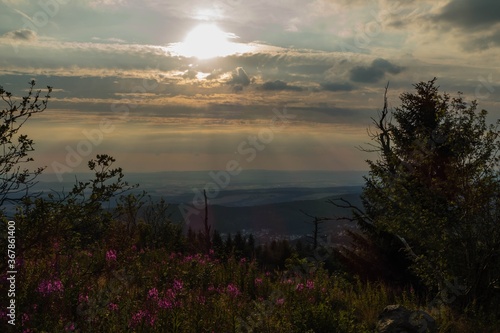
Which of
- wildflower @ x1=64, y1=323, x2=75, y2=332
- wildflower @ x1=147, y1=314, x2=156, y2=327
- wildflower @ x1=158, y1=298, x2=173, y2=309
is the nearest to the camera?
wildflower @ x1=64, y1=323, x2=75, y2=332

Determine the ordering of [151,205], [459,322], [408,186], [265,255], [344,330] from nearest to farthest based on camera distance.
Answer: [344,330], [459,322], [408,186], [151,205], [265,255]

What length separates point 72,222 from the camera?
7.12 meters

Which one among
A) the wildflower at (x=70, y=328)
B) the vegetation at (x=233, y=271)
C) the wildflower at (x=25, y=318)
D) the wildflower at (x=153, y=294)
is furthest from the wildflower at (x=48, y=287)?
the wildflower at (x=153, y=294)

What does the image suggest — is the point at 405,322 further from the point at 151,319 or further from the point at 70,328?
the point at 70,328

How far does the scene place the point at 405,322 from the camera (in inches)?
308

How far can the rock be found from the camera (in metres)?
7.79

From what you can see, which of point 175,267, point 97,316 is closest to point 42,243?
point 97,316

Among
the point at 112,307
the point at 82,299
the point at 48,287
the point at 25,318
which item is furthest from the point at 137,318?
the point at 48,287

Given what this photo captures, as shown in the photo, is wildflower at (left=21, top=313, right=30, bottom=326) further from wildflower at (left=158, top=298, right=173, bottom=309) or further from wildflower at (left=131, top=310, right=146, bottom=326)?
wildflower at (left=158, top=298, right=173, bottom=309)

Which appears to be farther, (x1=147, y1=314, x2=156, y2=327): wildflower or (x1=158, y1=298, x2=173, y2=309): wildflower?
(x1=158, y1=298, x2=173, y2=309): wildflower

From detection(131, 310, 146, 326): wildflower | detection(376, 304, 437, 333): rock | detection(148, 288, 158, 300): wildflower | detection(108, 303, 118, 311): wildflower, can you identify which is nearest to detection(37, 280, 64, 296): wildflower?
detection(108, 303, 118, 311): wildflower

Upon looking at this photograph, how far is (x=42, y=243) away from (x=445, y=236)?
7806 mm

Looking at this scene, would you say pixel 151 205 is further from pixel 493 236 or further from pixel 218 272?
pixel 493 236

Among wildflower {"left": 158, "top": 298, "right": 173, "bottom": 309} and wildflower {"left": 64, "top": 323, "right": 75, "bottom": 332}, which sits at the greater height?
wildflower {"left": 64, "top": 323, "right": 75, "bottom": 332}
